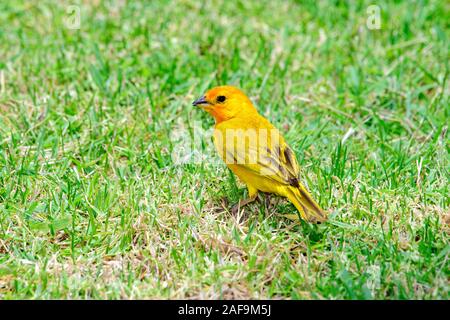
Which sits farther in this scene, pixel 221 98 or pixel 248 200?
pixel 221 98

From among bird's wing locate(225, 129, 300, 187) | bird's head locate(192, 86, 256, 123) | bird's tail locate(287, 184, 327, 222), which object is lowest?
bird's tail locate(287, 184, 327, 222)

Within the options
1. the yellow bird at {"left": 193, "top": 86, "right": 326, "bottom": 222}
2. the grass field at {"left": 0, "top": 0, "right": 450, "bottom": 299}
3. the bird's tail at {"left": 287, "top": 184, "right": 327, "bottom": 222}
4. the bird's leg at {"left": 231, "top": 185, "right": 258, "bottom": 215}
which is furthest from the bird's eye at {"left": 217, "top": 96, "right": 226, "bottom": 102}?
the bird's tail at {"left": 287, "top": 184, "right": 327, "bottom": 222}

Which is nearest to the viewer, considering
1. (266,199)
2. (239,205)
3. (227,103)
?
(239,205)

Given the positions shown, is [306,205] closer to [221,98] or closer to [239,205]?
[239,205]

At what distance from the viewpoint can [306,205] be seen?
420 cm

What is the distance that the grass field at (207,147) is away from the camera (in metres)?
3.93

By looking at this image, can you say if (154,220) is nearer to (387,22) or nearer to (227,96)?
(227,96)

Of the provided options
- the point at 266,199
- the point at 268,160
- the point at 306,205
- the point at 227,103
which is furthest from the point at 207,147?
the point at 306,205

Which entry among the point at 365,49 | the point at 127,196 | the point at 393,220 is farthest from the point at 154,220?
the point at 365,49

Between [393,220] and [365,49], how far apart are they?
2.71 metres

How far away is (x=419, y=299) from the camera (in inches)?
145

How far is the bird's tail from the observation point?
416 cm

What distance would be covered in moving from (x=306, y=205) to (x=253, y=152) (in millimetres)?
485

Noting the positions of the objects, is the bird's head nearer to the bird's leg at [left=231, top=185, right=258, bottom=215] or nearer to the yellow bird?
the yellow bird
